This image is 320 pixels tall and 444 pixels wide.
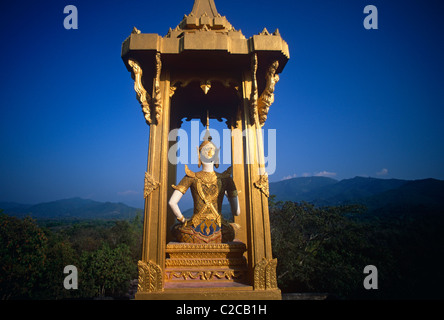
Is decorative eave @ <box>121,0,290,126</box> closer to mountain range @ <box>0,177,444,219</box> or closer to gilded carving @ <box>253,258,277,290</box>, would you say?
gilded carving @ <box>253,258,277,290</box>

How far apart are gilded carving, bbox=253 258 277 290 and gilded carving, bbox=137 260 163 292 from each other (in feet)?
4.27

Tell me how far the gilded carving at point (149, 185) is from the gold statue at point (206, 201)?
1007mm

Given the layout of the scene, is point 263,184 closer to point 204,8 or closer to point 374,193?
point 204,8

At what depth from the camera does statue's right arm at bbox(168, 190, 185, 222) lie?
175 inches

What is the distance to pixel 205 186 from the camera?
4828 millimetres

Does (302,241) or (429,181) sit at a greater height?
(429,181)

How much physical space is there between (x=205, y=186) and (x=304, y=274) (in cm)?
1664

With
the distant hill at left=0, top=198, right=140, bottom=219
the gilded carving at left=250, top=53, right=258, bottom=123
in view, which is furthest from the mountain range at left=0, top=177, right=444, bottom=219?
the gilded carving at left=250, top=53, right=258, bottom=123

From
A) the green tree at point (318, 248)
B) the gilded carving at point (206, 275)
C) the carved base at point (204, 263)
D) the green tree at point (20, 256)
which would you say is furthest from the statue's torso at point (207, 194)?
the green tree at point (20, 256)

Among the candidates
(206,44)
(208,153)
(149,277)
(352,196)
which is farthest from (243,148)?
(352,196)

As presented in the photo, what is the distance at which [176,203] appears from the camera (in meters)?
4.56

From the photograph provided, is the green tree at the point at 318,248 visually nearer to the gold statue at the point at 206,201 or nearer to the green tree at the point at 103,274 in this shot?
the green tree at the point at 103,274
